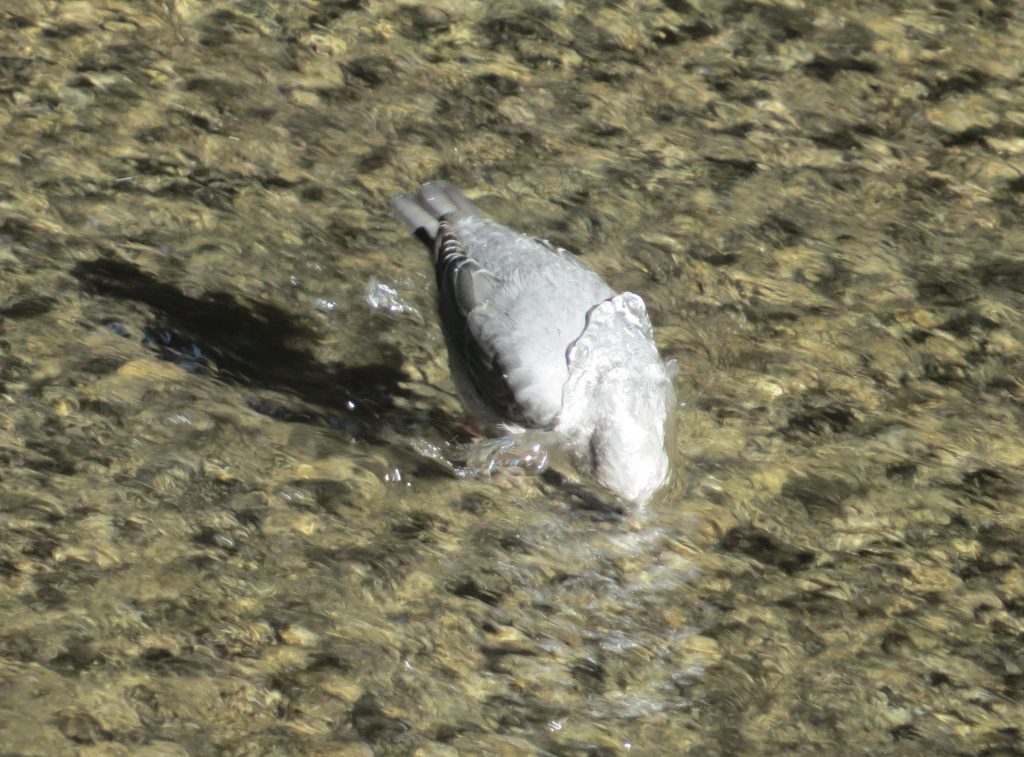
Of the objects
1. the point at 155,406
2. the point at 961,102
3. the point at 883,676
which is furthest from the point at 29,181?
the point at 961,102

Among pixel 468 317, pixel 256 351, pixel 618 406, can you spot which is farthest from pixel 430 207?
pixel 618 406

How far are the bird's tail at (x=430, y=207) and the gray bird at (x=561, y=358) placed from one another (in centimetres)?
25

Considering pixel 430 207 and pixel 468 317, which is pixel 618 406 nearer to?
pixel 468 317

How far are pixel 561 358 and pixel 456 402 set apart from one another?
52 cm

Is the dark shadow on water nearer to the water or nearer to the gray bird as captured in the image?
the water

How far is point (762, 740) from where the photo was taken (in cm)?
399

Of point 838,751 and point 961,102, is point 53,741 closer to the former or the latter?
point 838,751

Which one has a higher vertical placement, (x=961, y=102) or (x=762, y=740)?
(x=961, y=102)

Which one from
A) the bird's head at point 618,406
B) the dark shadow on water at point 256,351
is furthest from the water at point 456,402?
the bird's head at point 618,406

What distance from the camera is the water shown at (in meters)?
3.98

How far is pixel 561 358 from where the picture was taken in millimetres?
4828

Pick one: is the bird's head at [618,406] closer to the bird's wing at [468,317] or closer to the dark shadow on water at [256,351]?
the bird's wing at [468,317]

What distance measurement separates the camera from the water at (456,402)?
398cm

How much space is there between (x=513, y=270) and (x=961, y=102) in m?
2.72
